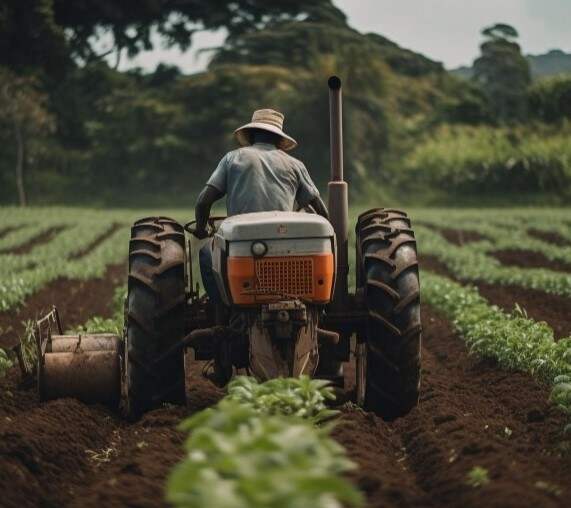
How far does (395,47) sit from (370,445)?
51.9m

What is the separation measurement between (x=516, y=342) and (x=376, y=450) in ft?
10.9

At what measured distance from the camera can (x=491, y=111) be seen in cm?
5222

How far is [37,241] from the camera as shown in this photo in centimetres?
2811

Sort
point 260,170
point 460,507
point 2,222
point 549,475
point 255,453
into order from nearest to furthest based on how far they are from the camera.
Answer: point 255,453 → point 460,507 → point 549,475 → point 260,170 → point 2,222

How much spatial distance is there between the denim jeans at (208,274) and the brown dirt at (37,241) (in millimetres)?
18599

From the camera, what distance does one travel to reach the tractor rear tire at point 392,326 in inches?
267

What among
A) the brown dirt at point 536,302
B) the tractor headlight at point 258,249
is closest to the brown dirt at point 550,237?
the brown dirt at point 536,302

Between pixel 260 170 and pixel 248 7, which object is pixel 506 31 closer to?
pixel 248 7

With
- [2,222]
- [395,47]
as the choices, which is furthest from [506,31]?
[2,222]

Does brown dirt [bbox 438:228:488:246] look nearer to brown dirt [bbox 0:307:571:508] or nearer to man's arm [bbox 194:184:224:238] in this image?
brown dirt [bbox 0:307:571:508]

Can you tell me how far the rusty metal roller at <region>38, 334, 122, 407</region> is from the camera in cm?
723

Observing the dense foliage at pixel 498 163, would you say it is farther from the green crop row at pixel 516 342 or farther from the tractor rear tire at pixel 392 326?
the tractor rear tire at pixel 392 326

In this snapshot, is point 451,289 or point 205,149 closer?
point 451,289


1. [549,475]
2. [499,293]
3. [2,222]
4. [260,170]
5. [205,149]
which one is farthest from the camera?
[205,149]
